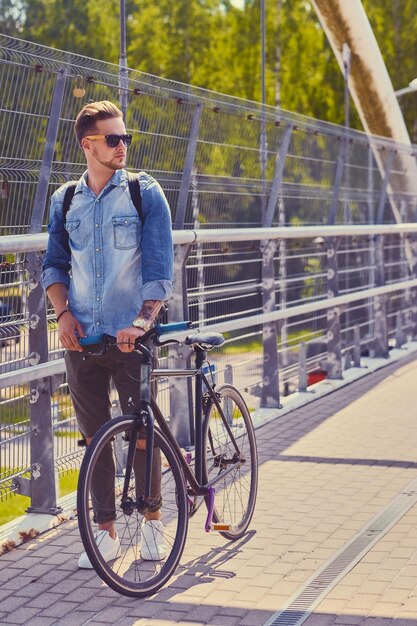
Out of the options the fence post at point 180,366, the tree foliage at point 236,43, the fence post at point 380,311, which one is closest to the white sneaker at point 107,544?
the fence post at point 180,366

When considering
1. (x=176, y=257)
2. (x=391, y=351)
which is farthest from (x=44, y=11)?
(x=176, y=257)

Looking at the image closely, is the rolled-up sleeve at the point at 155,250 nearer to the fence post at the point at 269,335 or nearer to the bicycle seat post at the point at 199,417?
the bicycle seat post at the point at 199,417

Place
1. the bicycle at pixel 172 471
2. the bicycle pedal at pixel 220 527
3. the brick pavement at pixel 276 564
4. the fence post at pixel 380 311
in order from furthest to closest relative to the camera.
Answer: the fence post at pixel 380 311 < the bicycle pedal at pixel 220 527 < the bicycle at pixel 172 471 < the brick pavement at pixel 276 564

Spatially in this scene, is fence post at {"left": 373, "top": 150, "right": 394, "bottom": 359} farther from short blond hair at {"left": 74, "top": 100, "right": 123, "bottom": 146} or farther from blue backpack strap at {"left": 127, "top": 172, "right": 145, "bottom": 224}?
short blond hair at {"left": 74, "top": 100, "right": 123, "bottom": 146}

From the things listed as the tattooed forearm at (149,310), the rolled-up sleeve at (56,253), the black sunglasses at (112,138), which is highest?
the black sunglasses at (112,138)

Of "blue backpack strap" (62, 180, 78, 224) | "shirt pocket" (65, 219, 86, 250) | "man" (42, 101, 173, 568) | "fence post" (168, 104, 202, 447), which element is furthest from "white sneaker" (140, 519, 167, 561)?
"fence post" (168, 104, 202, 447)

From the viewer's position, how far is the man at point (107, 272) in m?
5.52

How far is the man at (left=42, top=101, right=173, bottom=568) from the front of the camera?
18.1 ft

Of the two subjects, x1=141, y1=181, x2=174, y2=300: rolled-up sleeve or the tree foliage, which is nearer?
x1=141, y1=181, x2=174, y2=300: rolled-up sleeve

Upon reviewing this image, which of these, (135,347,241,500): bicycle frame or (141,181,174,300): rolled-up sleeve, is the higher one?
(141,181,174,300): rolled-up sleeve

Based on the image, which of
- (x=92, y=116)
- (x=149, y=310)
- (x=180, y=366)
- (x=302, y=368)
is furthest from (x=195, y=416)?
(x=302, y=368)

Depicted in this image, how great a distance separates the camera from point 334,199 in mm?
12828

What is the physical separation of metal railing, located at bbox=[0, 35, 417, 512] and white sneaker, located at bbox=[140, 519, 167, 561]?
925 millimetres

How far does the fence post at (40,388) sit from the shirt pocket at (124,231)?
1.03m
